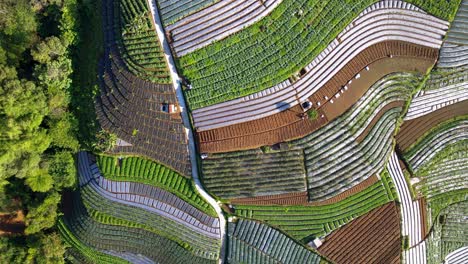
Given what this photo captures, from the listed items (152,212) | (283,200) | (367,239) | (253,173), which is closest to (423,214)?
(367,239)

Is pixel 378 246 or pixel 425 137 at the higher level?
pixel 425 137

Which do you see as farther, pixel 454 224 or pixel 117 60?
pixel 454 224

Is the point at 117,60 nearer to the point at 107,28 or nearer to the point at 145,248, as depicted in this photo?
the point at 107,28

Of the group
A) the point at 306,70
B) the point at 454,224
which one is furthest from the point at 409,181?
the point at 306,70

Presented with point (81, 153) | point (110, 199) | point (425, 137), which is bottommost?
point (110, 199)

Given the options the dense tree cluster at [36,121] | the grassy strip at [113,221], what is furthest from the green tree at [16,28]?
the grassy strip at [113,221]

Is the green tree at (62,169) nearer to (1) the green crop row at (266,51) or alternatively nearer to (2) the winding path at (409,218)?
(1) the green crop row at (266,51)
